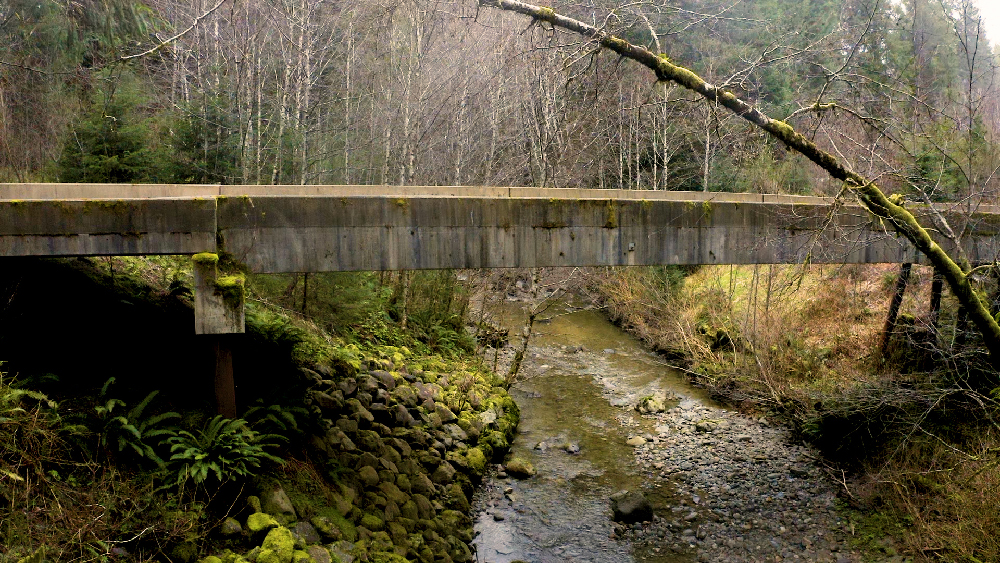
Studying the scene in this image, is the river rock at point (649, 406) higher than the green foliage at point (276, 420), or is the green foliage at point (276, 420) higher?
the green foliage at point (276, 420)

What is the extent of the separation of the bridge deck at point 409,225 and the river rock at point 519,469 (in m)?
3.83

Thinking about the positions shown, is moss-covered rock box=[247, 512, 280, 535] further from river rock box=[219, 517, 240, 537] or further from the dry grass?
the dry grass

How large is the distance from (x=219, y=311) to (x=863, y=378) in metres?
11.0

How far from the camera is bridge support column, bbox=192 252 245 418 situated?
6426 mm

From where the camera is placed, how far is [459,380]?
40.8 ft

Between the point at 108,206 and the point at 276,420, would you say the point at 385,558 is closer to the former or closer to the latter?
the point at 276,420

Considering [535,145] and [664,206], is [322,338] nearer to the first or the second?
[664,206]

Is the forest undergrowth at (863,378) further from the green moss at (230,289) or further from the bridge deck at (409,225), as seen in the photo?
the green moss at (230,289)

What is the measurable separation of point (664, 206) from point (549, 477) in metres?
4.82

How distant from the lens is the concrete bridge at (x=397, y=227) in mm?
6270

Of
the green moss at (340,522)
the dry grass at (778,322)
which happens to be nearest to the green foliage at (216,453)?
the green moss at (340,522)

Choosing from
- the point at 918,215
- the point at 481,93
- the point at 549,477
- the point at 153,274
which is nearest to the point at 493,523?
the point at 549,477

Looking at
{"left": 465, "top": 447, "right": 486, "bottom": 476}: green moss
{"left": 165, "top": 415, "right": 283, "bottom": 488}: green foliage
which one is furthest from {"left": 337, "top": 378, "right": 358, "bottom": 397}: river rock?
{"left": 165, "top": 415, "right": 283, "bottom": 488}: green foliage

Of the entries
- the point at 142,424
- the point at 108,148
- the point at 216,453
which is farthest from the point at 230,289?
the point at 108,148
